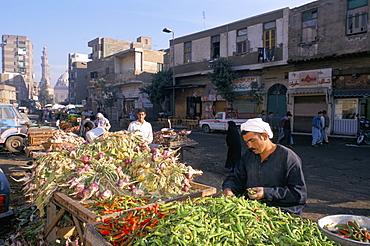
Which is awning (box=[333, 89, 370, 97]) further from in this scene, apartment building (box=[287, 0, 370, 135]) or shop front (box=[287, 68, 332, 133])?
shop front (box=[287, 68, 332, 133])

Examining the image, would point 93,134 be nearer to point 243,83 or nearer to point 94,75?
point 243,83

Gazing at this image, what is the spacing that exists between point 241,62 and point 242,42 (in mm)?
1783

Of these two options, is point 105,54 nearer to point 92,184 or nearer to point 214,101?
point 214,101

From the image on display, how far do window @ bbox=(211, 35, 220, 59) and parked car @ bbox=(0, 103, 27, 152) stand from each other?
57.8 feet

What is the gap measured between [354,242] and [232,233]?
2.54 feet

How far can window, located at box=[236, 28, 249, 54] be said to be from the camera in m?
22.4

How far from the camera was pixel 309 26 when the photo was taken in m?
18.6

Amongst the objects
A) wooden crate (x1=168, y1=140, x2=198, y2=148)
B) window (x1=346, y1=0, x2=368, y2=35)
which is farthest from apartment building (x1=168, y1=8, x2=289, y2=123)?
wooden crate (x1=168, y1=140, x2=198, y2=148)

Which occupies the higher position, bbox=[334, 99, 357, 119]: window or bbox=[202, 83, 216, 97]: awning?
bbox=[202, 83, 216, 97]: awning

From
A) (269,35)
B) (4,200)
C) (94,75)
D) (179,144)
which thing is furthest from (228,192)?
(94,75)

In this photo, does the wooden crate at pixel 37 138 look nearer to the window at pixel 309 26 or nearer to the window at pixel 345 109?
the window at pixel 345 109

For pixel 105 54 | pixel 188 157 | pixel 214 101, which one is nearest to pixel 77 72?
pixel 105 54

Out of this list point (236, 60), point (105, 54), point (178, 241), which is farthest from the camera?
point (105, 54)

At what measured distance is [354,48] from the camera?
16484 millimetres
